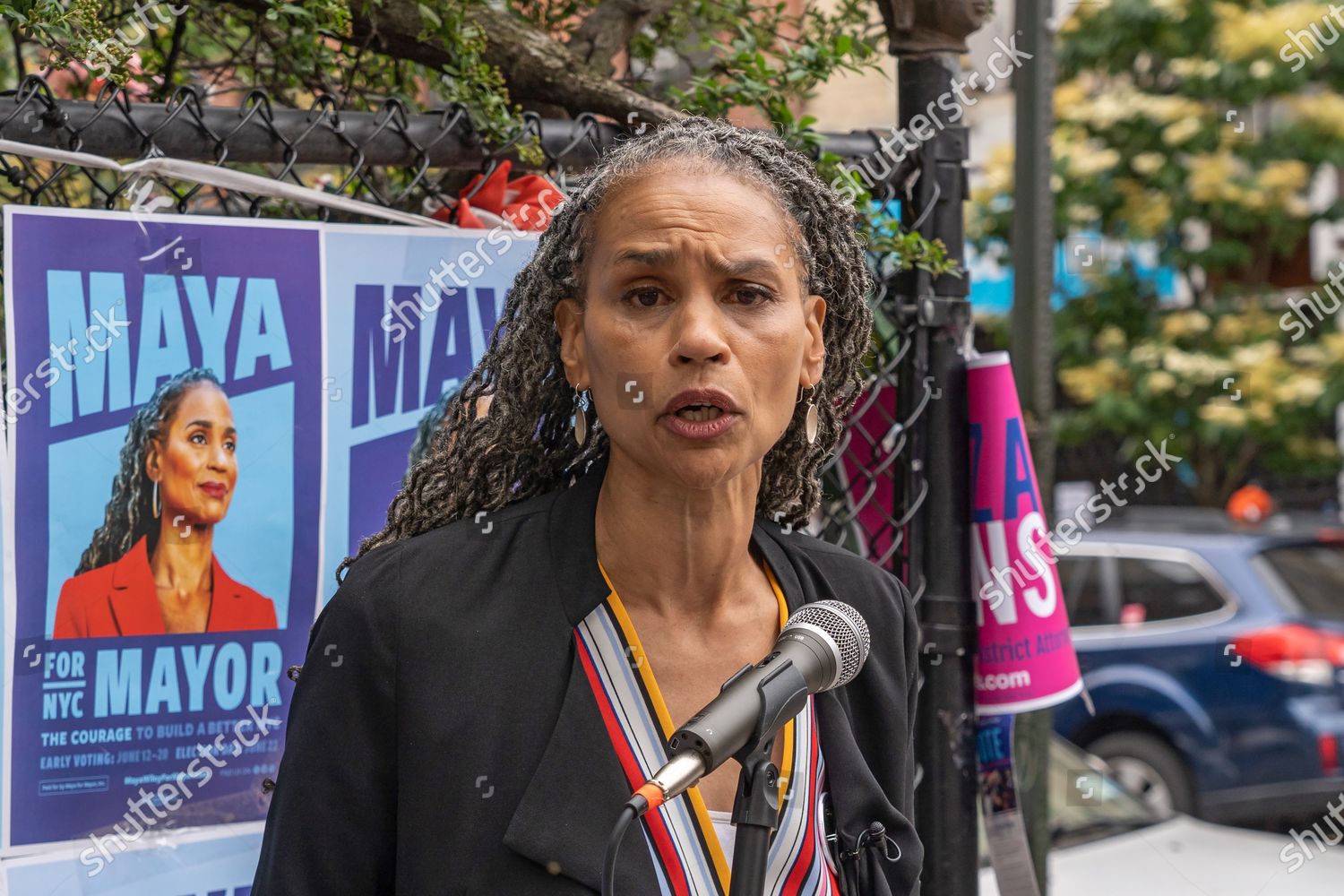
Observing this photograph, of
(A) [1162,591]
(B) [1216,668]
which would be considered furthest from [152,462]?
(A) [1162,591]

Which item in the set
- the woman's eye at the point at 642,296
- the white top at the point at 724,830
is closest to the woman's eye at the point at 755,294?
the woman's eye at the point at 642,296

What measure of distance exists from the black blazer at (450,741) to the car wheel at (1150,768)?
7879mm

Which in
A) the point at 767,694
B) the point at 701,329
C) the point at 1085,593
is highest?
the point at 701,329

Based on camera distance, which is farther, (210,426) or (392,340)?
(392,340)

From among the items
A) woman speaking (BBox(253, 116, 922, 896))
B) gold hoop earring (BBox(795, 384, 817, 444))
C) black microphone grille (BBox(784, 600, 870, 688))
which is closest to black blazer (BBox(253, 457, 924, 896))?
woman speaking (BBox(253, 116, 922, 896))

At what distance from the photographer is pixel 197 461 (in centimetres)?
268

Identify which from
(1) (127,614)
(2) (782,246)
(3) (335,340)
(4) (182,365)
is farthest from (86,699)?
Result: (2) (782,246)

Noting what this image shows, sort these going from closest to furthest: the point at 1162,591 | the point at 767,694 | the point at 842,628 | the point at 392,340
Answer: the point at 767,694 → the point at 842,628 → the point at 392,340 → the point at 1162,591

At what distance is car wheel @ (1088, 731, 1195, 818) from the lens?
9.38 metres

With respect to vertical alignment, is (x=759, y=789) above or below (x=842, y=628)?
below

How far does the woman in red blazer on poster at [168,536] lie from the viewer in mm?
2572

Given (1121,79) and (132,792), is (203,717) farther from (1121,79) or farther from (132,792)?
(1121,79)

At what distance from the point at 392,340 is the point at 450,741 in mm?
1014

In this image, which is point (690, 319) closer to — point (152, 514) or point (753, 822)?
point (753, 822)
